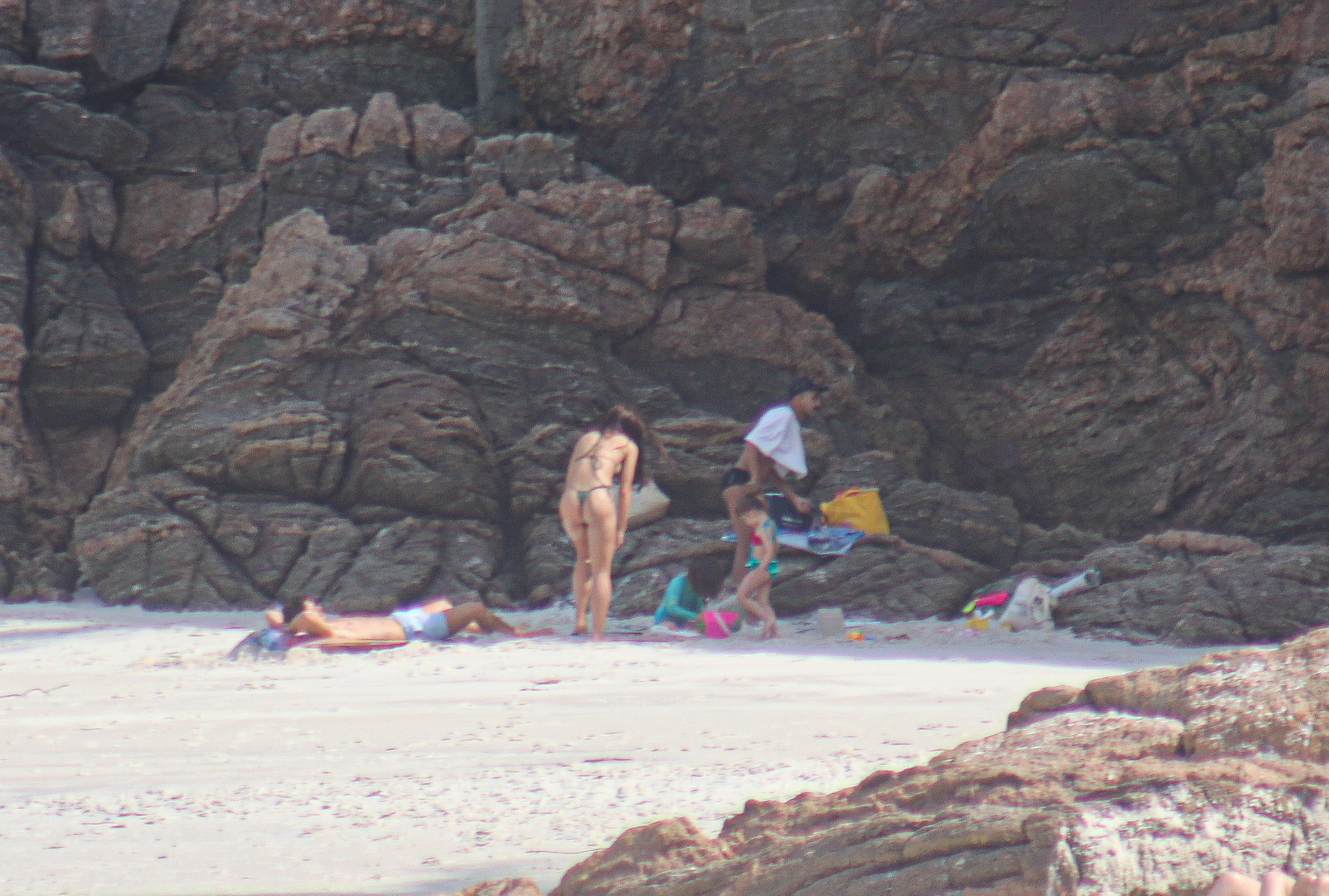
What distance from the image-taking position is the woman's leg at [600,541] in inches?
344

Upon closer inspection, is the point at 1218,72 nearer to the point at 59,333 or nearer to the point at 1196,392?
the point at 1196,392

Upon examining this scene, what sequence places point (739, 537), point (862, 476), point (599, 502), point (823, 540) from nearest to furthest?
point (599, 502) < point (739, 537) < point (823, 540) < point (862, 476)

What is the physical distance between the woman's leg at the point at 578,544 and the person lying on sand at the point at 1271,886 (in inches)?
284

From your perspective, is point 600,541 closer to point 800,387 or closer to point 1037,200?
point 800,387

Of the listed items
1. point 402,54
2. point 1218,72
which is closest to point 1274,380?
point 1218,72

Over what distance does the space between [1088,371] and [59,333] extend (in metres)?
11.6

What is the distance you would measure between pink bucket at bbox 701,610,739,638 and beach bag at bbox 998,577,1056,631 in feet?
7.42

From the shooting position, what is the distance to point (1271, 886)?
1.77 meters

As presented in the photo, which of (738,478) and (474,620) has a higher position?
(738,478)

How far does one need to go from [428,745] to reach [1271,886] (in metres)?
3.54

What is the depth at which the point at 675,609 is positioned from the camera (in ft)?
30.6

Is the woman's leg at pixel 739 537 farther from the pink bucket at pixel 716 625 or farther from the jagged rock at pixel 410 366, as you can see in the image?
the pink bucket at pixel 716 625

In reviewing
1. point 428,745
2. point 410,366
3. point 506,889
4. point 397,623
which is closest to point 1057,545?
point 397,623

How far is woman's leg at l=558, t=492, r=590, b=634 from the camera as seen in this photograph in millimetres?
8961
